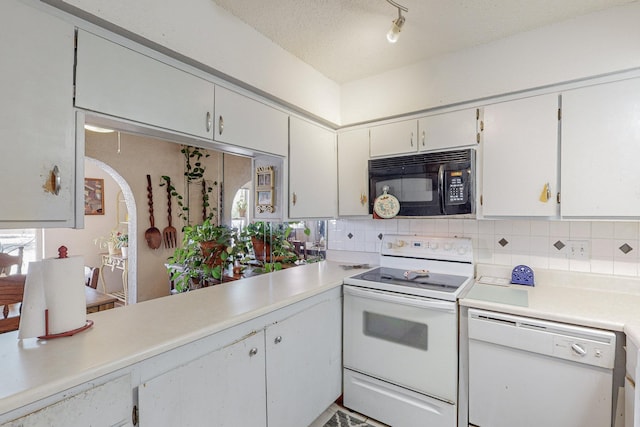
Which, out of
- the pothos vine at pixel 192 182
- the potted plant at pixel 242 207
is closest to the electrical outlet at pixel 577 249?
the potted plant at pixel 242 207

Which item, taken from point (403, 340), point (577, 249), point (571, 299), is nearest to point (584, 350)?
point (571, 299)

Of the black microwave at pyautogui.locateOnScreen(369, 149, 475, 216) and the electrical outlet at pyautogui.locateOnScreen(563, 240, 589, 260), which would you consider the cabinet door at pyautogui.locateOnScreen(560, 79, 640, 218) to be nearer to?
the electrical outlet at pyautogui.locateOnScreen(563, 240, 589, 260)

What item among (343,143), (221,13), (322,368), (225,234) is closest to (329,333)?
(322,368)

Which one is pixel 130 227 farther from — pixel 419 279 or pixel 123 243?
pixel 419 279

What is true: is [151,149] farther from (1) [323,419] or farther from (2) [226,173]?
(1) [323,419]

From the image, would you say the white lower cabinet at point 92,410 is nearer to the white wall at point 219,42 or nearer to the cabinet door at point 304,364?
the cabinet door at point 304,364

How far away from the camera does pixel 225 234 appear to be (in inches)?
73.2

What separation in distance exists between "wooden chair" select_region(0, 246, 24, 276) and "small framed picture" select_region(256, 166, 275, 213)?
120cm

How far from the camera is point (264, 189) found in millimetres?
2092

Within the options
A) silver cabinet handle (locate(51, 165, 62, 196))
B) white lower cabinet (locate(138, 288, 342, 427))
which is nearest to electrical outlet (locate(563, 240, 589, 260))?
white lower cabinet (locate(138, 288, 342, 427))

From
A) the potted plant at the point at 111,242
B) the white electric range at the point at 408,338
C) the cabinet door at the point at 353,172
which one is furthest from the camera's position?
the cabinet door at the point at 353,172

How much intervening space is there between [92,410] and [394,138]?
216 cm

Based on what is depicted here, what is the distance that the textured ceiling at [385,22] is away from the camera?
5.19 ft

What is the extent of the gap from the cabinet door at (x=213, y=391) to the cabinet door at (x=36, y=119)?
686mm
